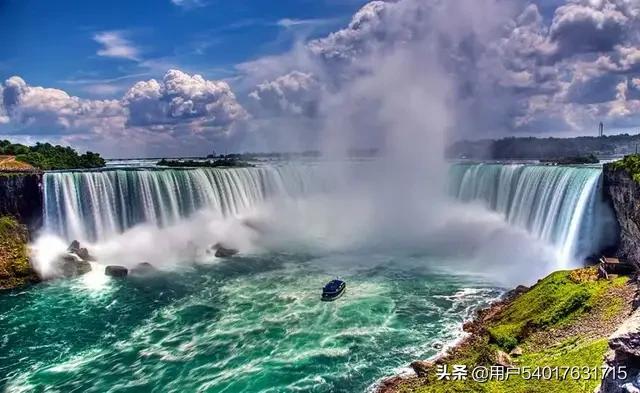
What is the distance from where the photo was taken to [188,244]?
37312 millimetres

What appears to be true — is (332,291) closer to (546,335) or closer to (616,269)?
(546,335)

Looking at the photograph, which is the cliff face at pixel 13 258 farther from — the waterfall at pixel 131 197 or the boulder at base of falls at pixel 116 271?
the boulder at base of falls at pixel 116 271

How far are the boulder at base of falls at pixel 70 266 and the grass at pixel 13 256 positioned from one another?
Result: 1719 millimetres

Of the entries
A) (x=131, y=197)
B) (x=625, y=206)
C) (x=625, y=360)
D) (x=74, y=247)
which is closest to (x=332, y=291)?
(x=625, y=206)

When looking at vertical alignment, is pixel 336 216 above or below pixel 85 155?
below

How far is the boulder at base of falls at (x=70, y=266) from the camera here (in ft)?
102

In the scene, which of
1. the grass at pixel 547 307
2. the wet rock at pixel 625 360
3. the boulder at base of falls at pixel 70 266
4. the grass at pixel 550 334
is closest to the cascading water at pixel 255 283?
the boulder at base of falls at pixel 70 266

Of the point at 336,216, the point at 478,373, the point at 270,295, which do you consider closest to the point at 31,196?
the point at 270,295

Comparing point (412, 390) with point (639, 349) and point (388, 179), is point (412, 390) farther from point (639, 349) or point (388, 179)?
point (388, 179)

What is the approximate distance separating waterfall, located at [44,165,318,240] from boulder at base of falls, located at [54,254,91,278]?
3472 mm

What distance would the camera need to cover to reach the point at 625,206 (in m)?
22.8

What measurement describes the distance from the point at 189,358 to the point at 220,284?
10111mm

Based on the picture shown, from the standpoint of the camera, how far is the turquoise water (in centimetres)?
1758

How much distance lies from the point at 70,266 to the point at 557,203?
1293 inches
